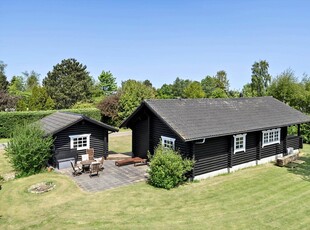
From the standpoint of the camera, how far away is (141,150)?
Answer: 20.2 m

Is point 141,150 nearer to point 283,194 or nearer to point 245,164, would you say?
point 245,164

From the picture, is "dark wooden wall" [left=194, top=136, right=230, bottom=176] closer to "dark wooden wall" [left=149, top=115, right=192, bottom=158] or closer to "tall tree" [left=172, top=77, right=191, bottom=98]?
"dark wooden wall" [left=149, top=115, right=192, bottom=158]

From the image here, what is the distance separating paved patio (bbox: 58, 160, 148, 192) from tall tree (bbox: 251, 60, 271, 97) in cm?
4347

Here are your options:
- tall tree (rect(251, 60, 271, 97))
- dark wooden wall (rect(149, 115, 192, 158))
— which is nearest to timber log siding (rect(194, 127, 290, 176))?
dark wooden wall (rect(149, 115, 192, 158))

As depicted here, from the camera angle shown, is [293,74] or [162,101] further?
[293,74]

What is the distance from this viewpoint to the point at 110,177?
15820mm

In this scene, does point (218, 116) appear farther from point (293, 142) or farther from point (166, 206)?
point (293, 142)

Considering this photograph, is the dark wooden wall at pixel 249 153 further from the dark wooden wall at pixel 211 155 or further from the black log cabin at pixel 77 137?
the black log cabin at pixel 77 137

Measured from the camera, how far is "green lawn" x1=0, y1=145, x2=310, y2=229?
10.0 metres

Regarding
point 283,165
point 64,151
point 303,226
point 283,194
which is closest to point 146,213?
point 303,226

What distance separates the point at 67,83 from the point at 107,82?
1598cm

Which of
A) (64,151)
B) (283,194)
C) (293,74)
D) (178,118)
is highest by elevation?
(293,74)

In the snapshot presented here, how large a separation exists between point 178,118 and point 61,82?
177 ft

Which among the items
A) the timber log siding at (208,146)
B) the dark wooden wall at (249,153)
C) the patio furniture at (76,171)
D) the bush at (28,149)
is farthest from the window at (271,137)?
the bush at (28,149)
